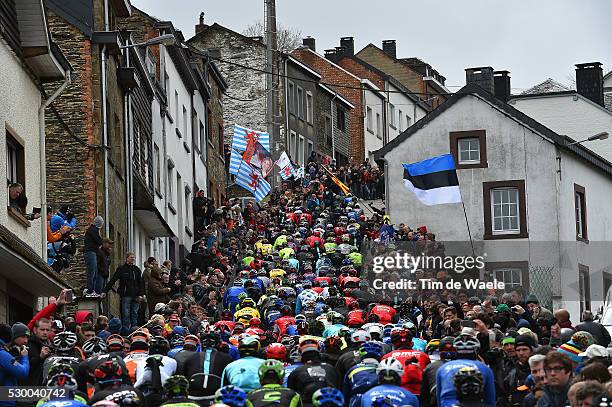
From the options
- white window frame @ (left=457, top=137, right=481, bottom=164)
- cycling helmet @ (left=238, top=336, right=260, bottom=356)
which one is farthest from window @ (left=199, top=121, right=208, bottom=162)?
→ cycling helmet @ (left=238, top=336, right=260, bottom=356)

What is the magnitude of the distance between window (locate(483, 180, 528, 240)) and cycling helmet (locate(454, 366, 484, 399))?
39337mm

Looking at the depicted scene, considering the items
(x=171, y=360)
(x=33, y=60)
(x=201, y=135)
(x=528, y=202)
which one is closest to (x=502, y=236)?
(x=528, y=202)

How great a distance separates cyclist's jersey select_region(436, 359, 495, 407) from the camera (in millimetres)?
18188

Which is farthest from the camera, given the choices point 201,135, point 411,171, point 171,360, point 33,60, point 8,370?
point 201,135

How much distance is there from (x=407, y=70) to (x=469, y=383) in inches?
3466

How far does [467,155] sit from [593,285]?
6283 millimetres

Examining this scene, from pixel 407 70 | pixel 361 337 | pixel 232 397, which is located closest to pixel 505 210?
pixel 361 337

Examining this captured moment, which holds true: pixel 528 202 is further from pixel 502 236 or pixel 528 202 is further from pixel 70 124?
pixel 70 124

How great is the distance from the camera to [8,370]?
19578 mm

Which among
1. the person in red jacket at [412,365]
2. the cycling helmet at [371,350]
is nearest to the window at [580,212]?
the cycling helmet at [371,350]

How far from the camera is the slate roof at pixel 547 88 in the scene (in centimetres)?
7112

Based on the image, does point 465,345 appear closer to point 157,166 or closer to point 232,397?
point 232,397

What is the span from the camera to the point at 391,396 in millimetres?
17797

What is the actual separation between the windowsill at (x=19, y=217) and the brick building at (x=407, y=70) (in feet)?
245
